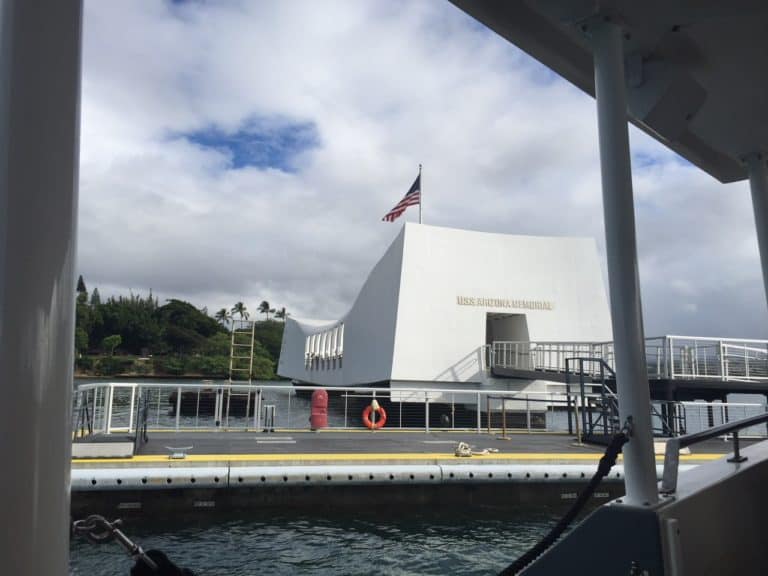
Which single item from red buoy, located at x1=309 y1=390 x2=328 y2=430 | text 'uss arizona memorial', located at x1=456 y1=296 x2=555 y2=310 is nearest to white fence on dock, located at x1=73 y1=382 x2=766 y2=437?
red buoy, located at x1=309 y1=390 x2=328 y2=430

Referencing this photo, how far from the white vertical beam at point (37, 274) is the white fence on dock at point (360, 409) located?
23.8 ft

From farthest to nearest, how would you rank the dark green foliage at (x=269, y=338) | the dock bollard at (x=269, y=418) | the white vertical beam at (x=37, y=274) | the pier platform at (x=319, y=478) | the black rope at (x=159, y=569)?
the dark green foliage at (x=269, y=338) → the dock bollard at (x=269, y=418) → the pier platform at (x=319, y=478) → the black rope at (x=159, y=569) → the white vertical beam at (x=37, y=274)

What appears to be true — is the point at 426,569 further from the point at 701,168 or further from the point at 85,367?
the point at 85,367

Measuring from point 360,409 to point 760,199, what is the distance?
21.7 metres

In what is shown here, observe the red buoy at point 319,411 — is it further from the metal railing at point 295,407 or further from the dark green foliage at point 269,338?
the dark green foliage at point 269,338

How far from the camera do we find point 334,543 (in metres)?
6.11

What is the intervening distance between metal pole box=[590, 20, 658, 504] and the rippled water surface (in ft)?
13.4

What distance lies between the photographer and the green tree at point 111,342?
6635cm

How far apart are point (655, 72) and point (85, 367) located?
2991 inches

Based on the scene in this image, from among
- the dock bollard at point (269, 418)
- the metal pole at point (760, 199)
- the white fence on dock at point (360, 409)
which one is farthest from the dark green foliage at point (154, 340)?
the metal pole at point (760, 199)

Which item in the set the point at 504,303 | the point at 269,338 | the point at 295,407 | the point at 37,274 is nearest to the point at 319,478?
the point at 37,274

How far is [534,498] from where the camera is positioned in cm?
772

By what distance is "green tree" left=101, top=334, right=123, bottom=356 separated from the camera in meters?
66.3

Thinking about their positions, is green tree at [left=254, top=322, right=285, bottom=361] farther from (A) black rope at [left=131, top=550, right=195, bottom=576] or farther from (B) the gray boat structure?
(A) black rope at [left=131, top=550, right=195, bottom=576]
